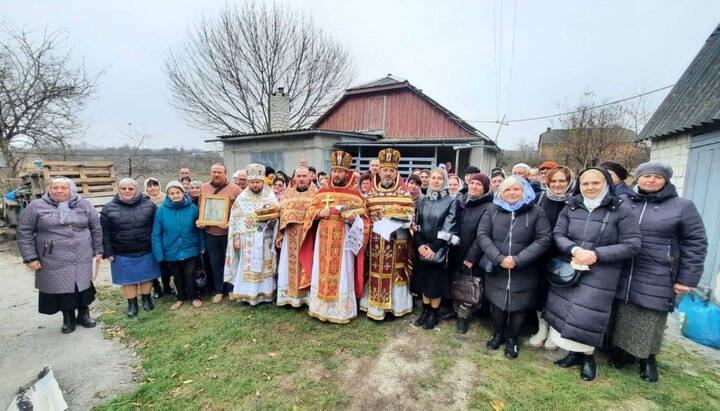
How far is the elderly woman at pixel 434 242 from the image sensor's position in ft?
11.6

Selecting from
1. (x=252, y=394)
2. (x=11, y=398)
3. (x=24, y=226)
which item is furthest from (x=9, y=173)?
(x=252, y=394)

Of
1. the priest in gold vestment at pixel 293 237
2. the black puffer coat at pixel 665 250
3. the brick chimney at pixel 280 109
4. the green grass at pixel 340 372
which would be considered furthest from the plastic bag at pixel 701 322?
the brick chimney at pixel 280 109

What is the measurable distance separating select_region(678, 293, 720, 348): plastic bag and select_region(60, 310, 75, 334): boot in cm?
780

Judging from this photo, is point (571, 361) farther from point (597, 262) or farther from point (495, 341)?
point (597, 262)

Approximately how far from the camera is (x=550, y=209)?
3.41 metres

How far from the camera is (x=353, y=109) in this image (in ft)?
58.9

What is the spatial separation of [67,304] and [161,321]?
3.47 feet

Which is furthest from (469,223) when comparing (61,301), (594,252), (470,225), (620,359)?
(61,301)

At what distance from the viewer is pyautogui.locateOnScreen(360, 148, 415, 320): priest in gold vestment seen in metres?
3.73

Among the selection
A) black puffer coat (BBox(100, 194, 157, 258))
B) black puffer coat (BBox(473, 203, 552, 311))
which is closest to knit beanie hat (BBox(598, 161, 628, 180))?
black puffer coat (BBox(473, 203, 552, 311))

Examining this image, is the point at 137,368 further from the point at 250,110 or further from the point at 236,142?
the point at 250,110

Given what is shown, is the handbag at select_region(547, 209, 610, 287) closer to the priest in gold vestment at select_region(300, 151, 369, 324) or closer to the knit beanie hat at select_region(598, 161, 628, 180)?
the knit beanie hat at select_region(598, 161, 628, 180)

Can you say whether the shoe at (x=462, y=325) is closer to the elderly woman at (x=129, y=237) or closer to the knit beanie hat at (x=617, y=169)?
the knit beanie hat at (x=617, y=169)

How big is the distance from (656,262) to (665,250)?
13 cm
